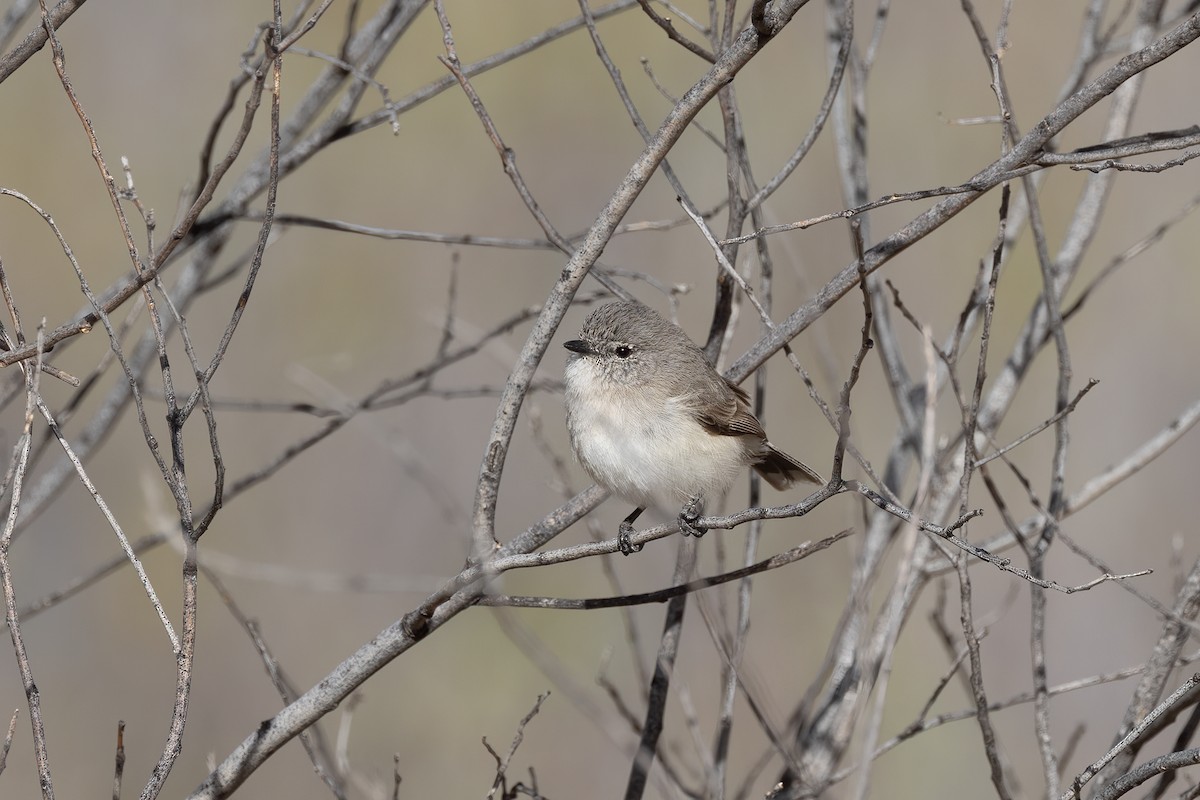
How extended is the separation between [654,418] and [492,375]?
370 centimetres

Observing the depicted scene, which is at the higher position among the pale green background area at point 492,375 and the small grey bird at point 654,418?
the pale green background area at point 492,375

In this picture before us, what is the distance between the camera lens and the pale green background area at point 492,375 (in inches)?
269

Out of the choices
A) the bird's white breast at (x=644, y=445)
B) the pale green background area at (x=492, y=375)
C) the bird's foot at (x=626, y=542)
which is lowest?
the bird's foot at (x=626, y=542)

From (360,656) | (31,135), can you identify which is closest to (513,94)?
(31,135)

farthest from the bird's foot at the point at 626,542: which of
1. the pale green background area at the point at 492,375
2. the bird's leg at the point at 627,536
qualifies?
the pale green background area at the point at 492,375

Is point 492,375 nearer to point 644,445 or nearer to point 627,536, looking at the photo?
point 644,445

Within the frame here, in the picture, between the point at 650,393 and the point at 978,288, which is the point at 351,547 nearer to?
the point at 650,393

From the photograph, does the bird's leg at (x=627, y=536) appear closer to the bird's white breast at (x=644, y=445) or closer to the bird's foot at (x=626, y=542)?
the bird's foot at (x=626, y=542)

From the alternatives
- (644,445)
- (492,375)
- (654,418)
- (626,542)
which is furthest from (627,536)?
(492,375)

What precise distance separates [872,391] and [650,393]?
→ 4103 millimetres

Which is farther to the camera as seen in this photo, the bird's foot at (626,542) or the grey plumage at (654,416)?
the grey plumage at (654,416)

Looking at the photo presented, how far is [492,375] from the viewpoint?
7.42 meters

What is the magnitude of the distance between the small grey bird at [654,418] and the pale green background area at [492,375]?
2.41 m

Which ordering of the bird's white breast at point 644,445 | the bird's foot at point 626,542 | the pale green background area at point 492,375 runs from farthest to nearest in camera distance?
1. the pale green background area at point 492,375
2. the bird's white breast at point 644,445
3. the bird's foot at point 626,542
